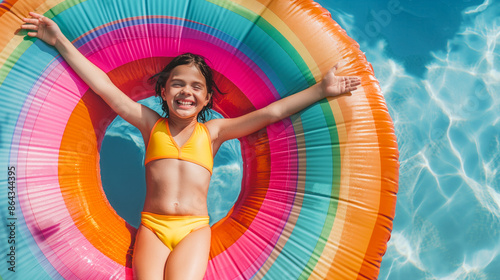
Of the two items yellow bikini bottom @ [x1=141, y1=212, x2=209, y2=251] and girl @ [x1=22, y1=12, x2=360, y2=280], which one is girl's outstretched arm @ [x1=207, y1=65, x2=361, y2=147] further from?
yellow bikini bottom @ [x1=141, y1=212, x2=209, y2=251]

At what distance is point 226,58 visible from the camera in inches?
85.4

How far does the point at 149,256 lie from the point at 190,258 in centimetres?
22

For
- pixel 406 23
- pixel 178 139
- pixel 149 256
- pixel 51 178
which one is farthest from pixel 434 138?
pixel 51 178

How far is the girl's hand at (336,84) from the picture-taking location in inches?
78.1

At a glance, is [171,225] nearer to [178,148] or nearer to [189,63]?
[178,148]

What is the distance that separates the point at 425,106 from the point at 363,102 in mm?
1645

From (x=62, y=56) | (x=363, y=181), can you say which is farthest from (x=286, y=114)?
(x=62, y=56)

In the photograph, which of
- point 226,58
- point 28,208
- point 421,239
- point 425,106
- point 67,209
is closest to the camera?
point 28,208

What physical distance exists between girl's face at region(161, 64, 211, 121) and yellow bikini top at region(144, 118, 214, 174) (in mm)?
139

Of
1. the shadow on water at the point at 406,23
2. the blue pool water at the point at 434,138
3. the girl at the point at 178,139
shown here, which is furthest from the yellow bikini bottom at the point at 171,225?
the shadow on water at the point at 406,23

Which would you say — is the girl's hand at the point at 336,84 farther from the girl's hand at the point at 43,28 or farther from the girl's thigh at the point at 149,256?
the girl's hand at the point at 43,28

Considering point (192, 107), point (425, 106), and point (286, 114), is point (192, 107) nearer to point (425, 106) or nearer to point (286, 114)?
point (286, 114)

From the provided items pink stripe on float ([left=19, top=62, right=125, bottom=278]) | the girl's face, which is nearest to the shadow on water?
the girl's face

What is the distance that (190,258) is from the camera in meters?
1.93
